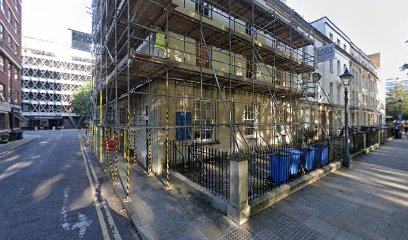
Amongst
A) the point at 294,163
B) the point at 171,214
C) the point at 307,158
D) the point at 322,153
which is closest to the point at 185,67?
the point at 171,214

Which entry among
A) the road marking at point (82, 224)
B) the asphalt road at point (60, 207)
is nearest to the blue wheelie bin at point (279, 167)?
the asphalt road at point (60, 207)

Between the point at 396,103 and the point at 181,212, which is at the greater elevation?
the point at 396,103

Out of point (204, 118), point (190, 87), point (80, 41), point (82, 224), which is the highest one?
point (80, 41)

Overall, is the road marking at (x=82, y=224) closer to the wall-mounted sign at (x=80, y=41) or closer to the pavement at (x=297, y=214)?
the pavement at (x=297, y=214)

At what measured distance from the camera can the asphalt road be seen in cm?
407

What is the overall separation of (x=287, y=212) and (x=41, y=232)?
5.73 meters

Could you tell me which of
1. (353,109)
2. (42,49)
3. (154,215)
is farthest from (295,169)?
(42,49)

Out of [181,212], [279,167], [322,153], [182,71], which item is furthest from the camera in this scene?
[322,153]

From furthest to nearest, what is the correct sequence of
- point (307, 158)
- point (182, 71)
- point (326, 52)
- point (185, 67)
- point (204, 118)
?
point (326, 52)
point (204, 118)
point (182, 71)
point (307, 158)
point (185, 67)

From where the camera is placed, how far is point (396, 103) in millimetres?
41281

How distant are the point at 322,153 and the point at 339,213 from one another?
13.1 ft

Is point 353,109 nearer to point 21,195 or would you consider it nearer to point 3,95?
point 21,195

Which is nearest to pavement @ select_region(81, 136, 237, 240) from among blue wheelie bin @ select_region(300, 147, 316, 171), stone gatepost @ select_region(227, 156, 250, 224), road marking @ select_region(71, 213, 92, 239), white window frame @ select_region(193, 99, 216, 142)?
stone gatepost @ select_region(227, 156, 250, 224)

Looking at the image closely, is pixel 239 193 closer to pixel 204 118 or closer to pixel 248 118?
pixel 204 118
